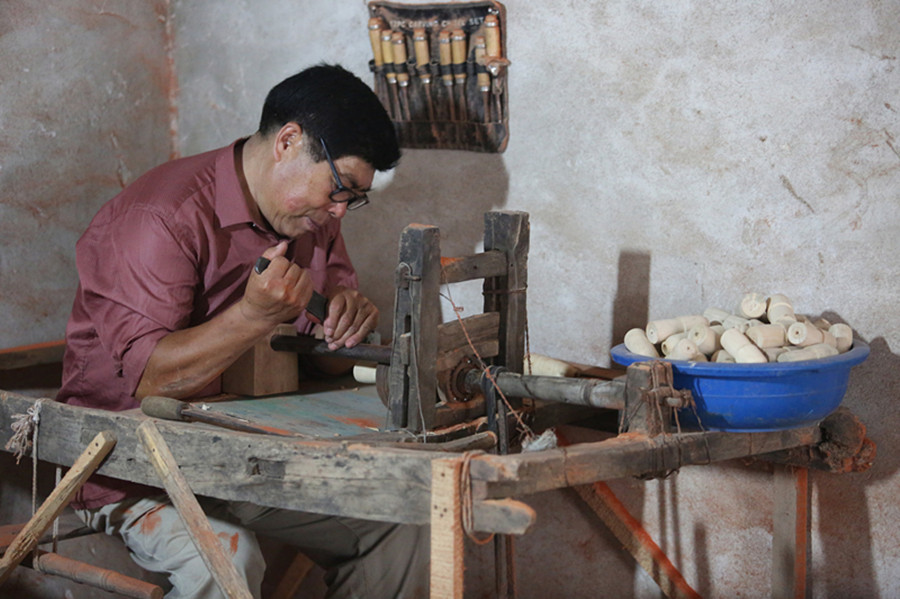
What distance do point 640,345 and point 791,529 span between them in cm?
87

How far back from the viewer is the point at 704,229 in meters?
2.90

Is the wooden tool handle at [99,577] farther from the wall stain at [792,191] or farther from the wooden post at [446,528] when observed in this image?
the wall stain at [792,191]

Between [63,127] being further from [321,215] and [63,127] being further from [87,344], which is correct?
[321,215]

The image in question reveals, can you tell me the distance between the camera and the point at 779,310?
2420 mm

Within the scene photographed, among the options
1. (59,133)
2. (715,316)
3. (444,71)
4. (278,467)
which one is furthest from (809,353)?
(59,133)

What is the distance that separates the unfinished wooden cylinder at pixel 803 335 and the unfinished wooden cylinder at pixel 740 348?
12cm

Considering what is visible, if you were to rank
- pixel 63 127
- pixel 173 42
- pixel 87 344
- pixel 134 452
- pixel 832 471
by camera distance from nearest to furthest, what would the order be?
pixel 134 452
pixel 832 471
pixel 87 344
pixel 63 127
pixel 173 42

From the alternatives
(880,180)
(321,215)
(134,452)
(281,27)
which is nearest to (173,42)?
(281,27)

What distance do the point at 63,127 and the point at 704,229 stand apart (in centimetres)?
248

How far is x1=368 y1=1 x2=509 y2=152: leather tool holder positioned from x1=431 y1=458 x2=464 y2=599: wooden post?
5.64ft

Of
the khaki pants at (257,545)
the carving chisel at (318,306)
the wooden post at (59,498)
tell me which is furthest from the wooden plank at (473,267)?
the wooden post at (59,498)

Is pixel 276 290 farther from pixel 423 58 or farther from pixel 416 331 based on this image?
pixel 423 58

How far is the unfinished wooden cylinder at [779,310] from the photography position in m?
2.40

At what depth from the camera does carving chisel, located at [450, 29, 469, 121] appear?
315 centimetres
